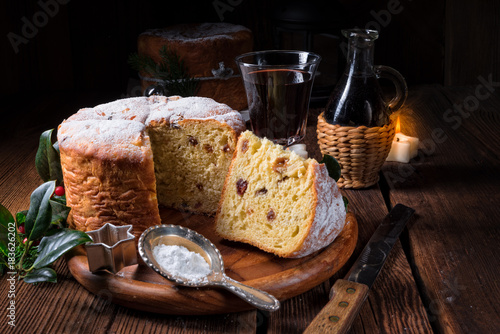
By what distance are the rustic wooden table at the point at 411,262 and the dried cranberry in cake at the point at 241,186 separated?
Result: 467mm

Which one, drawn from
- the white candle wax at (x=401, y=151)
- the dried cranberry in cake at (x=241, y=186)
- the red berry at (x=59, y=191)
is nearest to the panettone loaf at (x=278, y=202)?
the dried cranberry in cake at (x=241, y=186)

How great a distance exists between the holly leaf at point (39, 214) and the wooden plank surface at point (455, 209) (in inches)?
51.9

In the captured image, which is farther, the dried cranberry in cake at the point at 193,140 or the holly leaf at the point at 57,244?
the dried cranberry in cake at the point at 193,140

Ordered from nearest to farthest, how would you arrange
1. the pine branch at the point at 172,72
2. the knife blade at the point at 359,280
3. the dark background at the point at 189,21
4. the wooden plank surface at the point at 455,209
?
the knife blade at the point at 359,280
the wooden plank surface at the point at 455,209
the pine branch at the point at 172,72
the dark background at the point at 189,21

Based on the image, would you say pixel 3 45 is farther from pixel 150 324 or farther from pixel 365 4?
pixel 150 324

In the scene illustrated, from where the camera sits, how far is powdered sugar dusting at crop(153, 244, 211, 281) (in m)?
1.77

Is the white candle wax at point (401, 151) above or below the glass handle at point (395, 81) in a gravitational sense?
below

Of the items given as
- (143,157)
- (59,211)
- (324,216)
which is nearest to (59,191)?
(59,211)

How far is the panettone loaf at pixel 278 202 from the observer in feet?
6.28

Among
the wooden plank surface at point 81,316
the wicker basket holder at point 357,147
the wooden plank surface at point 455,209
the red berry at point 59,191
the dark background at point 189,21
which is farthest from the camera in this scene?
the dark background at point 189,21

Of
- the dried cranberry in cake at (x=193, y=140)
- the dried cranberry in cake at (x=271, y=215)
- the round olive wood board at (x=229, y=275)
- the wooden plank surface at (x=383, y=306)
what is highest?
the dried cranberry in cake at (x=193, y=140)

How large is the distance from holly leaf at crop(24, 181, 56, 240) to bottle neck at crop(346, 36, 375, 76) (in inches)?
54.5

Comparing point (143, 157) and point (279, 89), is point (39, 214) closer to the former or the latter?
point (143, 157)

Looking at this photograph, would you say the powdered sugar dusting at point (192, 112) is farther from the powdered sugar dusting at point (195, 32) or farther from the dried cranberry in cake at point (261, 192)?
the powdered sugar dusting at point (195, 32)
